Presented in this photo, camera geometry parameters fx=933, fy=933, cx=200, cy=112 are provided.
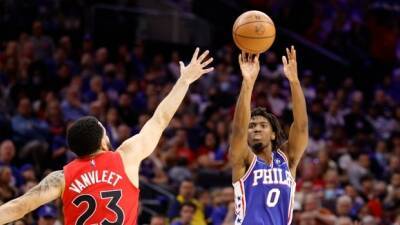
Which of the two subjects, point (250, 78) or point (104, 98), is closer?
point (250, 78)

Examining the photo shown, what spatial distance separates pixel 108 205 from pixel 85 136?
1.58 feet

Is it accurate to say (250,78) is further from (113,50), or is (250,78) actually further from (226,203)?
(113,50)

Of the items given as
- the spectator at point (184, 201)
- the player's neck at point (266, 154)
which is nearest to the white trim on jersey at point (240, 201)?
the player's neck at point (266, 154)

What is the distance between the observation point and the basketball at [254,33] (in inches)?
315

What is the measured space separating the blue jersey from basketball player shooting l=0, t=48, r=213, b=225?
1.36m

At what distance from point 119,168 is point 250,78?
164cm

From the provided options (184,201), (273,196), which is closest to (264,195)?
(273,196)

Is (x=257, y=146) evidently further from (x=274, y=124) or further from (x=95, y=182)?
(x=95, y=182)

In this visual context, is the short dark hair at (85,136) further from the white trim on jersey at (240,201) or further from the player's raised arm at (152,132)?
the white trim on jersey at (240,201)

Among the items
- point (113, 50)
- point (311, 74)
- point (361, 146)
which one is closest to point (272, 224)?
point (361, 146)

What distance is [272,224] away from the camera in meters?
7.28

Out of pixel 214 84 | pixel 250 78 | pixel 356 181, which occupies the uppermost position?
pixel 250 78

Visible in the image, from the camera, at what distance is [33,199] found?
5973 mm

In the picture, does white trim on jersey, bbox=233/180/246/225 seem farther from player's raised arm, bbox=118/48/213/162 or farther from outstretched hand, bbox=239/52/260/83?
player's raised arm, bbox=118/48/213/162
